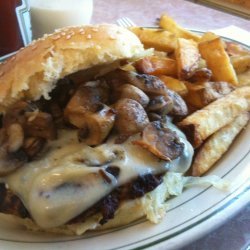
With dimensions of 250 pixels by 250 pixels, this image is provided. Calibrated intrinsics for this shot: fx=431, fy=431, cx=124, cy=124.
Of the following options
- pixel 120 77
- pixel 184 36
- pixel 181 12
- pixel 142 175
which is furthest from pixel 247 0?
pixel 142 175

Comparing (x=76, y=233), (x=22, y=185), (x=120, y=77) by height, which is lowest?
(x=76, y=233)

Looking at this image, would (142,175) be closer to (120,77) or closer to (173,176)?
(173,176)

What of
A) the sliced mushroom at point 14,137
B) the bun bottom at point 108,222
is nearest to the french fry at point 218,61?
the bun bottom at point 108,222

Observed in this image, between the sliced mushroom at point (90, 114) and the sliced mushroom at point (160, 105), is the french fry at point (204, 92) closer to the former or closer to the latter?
the sliced mushroom at point (160, 105)

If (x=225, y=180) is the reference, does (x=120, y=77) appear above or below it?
above

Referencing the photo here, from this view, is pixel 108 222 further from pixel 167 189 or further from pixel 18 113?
pixel 18 113

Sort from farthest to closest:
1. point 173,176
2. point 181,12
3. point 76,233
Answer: point 181,12 < point 173,176 < point 76,233

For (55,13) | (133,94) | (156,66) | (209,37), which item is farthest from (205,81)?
(55,13)
